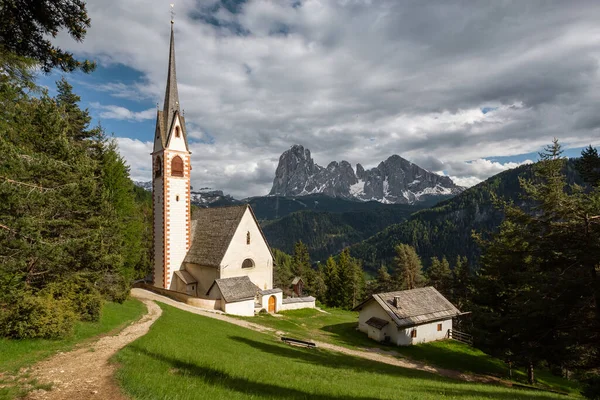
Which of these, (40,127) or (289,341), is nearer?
(40,127)

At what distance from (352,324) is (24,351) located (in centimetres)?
2870

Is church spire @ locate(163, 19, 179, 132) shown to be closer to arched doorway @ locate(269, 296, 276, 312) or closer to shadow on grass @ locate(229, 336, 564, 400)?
arched doorway @ locate(269, 296, 276, 312)

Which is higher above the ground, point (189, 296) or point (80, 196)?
point (80, 196)

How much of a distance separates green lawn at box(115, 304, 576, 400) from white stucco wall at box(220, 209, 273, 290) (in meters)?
12.6

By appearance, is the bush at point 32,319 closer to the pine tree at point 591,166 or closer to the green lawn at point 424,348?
the green lawn at point 424,348

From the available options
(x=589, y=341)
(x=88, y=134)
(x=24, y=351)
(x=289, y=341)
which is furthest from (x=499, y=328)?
(x=88, y=134)

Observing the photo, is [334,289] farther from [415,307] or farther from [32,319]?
[32,319]

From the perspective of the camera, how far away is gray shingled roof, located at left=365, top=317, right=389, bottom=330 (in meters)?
29.9

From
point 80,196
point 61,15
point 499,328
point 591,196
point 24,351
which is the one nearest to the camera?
point 61,15

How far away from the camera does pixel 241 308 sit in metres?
30.7

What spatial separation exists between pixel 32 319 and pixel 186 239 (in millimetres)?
21825

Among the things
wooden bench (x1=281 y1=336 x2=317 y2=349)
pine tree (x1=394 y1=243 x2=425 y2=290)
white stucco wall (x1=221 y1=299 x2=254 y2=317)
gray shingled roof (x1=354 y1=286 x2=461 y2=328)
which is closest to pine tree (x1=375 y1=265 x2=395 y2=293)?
pine tree (x1=394 y1=243 x2=425 y2=290)

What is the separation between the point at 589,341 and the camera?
1409 cm

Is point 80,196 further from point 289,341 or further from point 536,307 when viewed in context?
point 536,307
